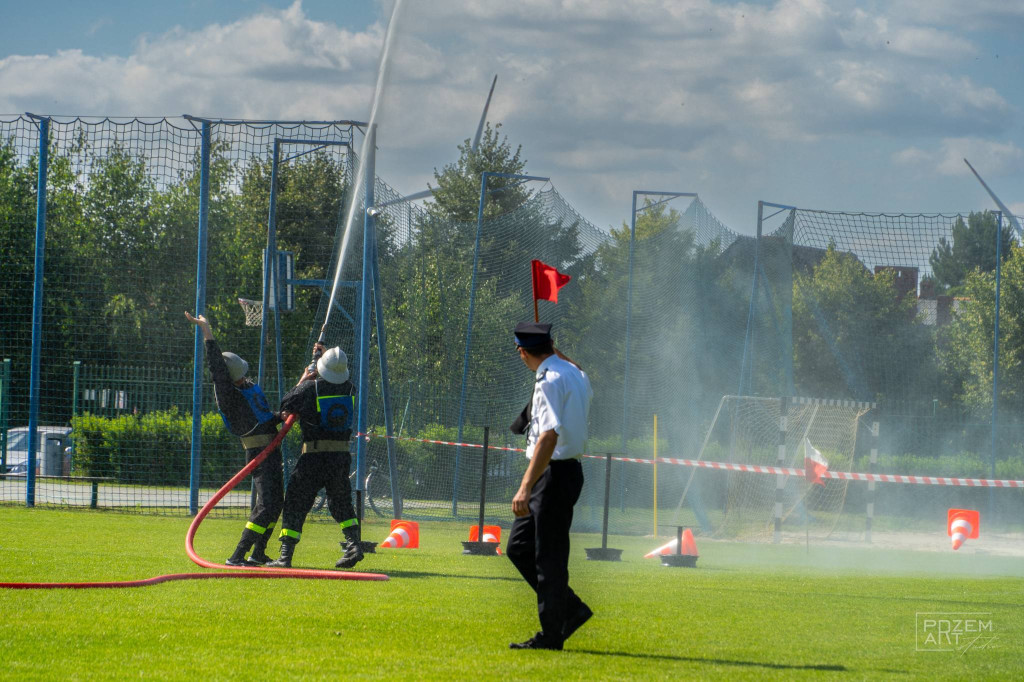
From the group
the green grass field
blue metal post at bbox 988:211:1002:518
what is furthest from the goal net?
the green grass field

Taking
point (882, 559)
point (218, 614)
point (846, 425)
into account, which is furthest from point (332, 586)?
point (846, 425)

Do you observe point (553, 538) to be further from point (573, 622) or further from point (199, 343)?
point (199, 343)

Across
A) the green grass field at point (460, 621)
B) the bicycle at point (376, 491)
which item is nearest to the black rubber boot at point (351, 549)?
the green grass field at point (460, 621)

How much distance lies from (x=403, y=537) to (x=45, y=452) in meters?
15.7

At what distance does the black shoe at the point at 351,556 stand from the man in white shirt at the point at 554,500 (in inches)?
154

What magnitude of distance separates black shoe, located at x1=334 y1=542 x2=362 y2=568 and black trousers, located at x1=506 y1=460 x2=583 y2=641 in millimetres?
3986

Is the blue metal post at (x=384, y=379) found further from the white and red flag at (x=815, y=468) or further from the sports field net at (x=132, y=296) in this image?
the white and red flag at (x=815, y=468)

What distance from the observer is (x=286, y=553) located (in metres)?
10.4

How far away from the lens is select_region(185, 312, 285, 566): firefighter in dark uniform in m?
10.3

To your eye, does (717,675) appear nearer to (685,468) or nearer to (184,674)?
(184,674)

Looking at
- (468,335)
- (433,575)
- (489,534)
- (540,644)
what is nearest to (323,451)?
(433,575)

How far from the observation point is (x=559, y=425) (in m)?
6.39

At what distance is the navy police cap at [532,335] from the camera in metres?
6.75

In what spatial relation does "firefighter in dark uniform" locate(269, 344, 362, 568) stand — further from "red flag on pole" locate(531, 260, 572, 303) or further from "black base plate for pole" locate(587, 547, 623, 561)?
"black base plate for pole" locate(587, 547, 623, 561)
